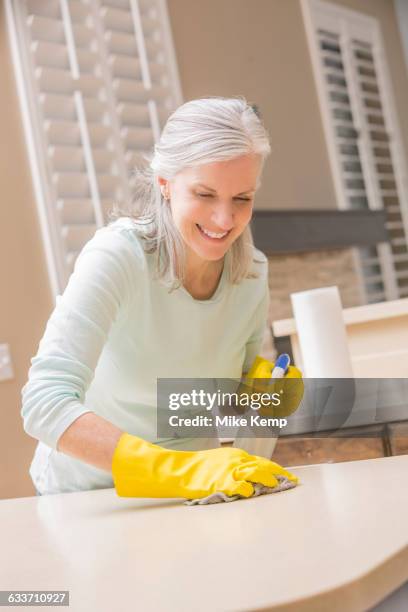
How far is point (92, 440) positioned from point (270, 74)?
4692 millimetres

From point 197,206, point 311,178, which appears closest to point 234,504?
point 197,206

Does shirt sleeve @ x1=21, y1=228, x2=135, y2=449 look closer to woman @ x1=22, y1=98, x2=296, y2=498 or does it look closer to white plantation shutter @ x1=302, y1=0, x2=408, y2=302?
woman @ x1=22, y1=98, x2=296, y2=498

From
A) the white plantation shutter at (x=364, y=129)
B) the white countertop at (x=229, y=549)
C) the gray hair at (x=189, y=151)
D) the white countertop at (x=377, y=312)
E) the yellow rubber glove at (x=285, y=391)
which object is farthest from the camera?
the white plantation shutter at (x=364, y=129)

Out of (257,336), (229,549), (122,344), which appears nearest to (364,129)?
(257,336)

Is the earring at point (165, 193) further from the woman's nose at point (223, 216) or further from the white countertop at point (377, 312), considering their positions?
the white countertop at point (377, 312)

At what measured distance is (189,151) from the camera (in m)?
1.60

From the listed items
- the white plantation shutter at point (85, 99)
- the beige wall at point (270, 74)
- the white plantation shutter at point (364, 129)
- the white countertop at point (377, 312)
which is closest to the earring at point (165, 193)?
the white countertop at point (377, 312)

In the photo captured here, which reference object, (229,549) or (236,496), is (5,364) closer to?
(236,496)

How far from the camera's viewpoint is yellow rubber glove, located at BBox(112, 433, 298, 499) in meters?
1.33

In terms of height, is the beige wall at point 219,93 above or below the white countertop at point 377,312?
above

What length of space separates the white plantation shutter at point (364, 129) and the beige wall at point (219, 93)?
14 cm

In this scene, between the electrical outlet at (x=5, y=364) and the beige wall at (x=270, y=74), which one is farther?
the beige wall at (x=270, y=74)

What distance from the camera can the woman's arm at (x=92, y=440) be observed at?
54.5 inches

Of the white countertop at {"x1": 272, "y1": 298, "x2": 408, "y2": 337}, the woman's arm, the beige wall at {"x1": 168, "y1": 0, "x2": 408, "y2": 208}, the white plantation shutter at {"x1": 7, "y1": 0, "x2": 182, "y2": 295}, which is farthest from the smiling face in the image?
the beige wall at {"x1": 168, "y1": 0, "x2": 408, "y2": 208}
